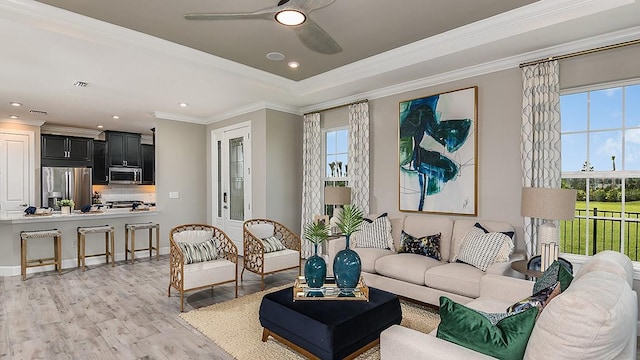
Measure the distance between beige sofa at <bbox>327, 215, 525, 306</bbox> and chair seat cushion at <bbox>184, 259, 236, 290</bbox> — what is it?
1.32 meters

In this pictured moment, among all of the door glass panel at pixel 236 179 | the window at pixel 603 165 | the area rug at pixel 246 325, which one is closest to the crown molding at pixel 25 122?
the door glass panel at pixel 236 179

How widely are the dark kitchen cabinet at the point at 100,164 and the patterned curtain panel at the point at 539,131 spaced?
902 centimetres

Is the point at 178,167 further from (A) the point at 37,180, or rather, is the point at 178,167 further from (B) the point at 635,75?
(B) the point at 635,75

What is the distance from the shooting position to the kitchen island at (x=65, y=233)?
208 inches

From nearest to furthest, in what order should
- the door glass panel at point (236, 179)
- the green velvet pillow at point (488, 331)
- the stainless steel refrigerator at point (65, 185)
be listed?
the green velvet pillow at point (488, 331) → the door glass panel at point (236, 179) → the stainless steel refrigerator at point (65, 185)

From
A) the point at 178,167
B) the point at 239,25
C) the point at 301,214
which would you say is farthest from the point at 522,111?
the point at 178,167

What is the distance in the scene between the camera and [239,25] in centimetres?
341

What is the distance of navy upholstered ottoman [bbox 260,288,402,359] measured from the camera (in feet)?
Result: 8.06

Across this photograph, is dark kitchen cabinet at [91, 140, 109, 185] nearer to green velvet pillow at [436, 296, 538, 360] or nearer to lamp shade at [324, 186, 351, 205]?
lamp shade at [324, 186, 351, 205]

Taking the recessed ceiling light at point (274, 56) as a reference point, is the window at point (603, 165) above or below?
below

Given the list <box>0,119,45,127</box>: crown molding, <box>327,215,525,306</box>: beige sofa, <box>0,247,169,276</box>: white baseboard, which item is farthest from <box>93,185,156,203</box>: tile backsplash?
<box>327,215,525,306</box>: beige sofa

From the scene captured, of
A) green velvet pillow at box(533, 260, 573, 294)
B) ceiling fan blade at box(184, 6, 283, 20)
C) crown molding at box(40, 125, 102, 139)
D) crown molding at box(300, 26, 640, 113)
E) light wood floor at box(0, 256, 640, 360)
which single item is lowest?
light wood floor at box(0, 256, 640, 360)

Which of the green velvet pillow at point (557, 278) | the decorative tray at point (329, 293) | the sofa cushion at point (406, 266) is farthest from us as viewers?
the sofa cushion at point (406, 266)

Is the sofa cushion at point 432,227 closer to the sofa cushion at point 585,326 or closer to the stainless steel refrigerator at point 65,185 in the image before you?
the sofa cushion at point 585,326
